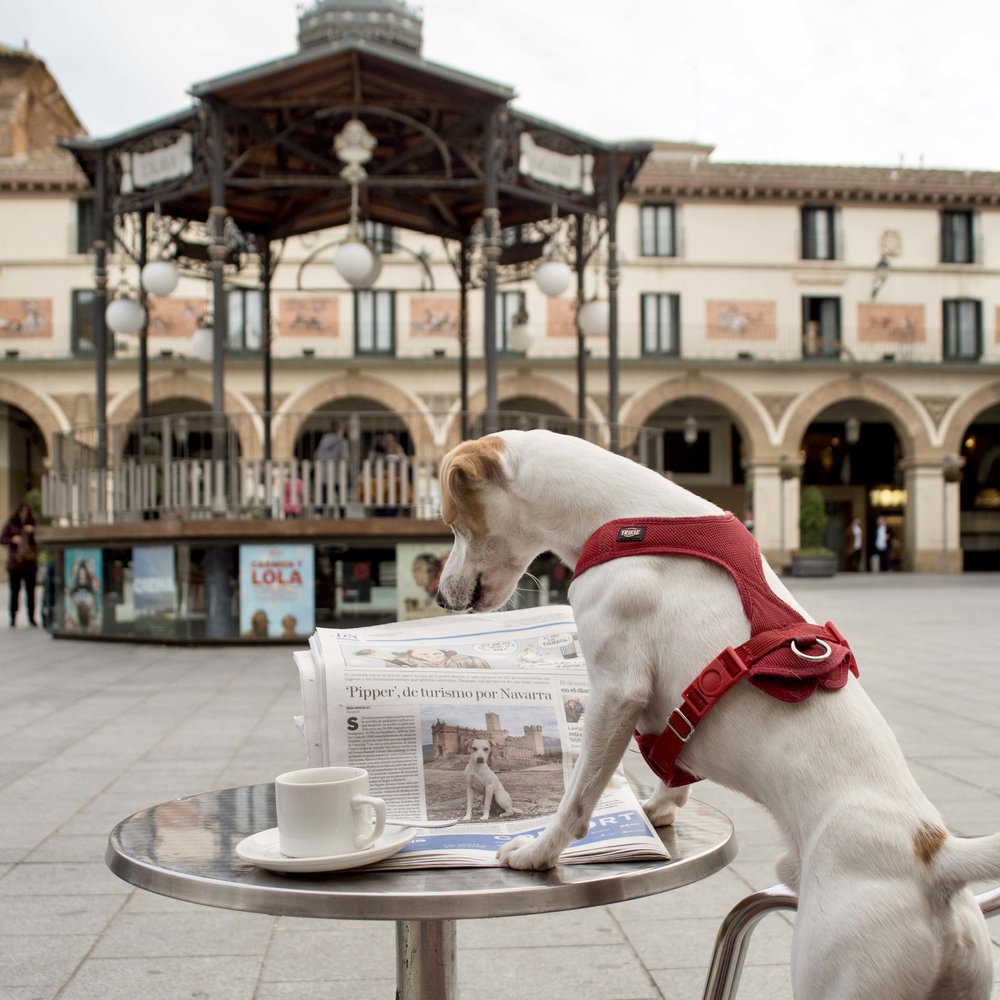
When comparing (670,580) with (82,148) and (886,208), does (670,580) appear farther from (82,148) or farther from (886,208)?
Answer: (886,208)

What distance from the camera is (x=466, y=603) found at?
71.0 inches

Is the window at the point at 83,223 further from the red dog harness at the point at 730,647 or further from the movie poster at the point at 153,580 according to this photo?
the red dog harness at the point at 730,647

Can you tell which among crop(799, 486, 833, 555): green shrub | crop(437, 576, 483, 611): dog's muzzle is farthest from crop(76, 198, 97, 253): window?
crop(437, 576, 483, 611): dog's muzzle

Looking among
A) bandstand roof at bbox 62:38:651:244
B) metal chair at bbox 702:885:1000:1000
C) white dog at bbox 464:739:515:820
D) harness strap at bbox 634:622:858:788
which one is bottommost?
metal chair at bbox 702:885:1000:1000

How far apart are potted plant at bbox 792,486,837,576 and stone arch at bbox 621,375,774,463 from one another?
9.22ft

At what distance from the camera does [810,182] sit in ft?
110

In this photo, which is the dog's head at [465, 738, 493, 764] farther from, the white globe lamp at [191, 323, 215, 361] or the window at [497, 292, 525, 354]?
the window at [497, 292, 525, 354]

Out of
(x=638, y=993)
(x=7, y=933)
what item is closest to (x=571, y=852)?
(x=638, y=993)

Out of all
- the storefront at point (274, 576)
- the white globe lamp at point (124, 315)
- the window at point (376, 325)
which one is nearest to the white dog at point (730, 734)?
the storefront at point (274, 576)

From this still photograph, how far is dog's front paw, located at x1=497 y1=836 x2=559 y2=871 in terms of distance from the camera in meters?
1.59

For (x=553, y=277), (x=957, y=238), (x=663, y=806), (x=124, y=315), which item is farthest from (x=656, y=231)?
(x=663, y=806)

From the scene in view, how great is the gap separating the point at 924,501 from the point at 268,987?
33126 millimetres

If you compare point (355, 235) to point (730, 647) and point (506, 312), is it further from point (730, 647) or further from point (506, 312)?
point (506, 312)

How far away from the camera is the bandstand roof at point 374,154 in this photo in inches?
452
